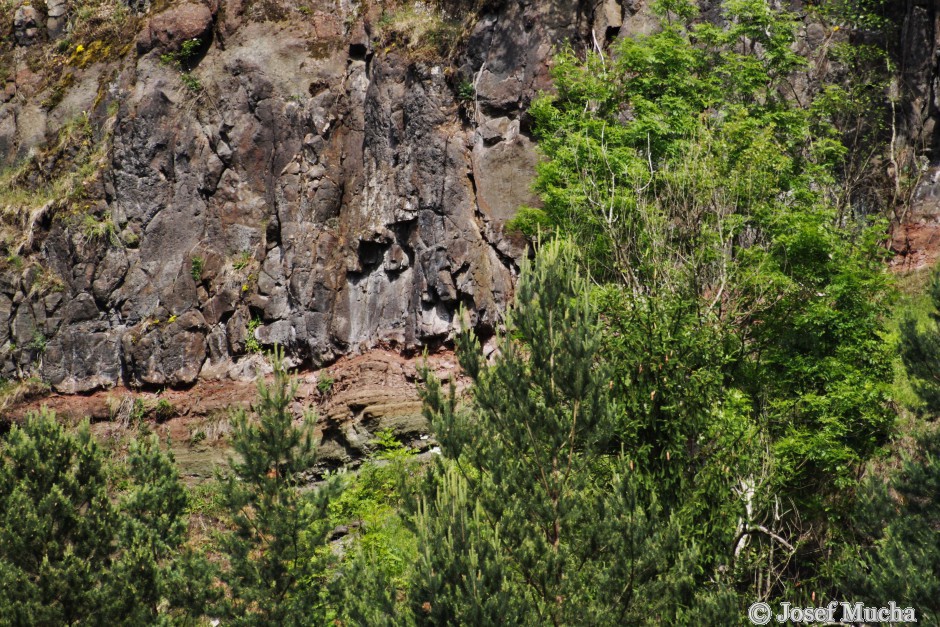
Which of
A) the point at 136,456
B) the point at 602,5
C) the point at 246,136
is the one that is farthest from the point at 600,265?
the point at 246,136

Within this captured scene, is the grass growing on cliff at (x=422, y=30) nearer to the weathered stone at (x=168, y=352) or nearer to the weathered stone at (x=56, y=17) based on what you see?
the weathered stone at (x=168, y=352)

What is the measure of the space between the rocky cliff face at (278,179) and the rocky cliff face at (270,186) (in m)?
0.06

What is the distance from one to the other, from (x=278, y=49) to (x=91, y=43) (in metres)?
9.61

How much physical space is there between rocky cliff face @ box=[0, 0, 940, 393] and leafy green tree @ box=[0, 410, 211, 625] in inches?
369

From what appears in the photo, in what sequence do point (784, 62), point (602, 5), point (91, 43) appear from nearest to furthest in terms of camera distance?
1. point (784, 62)
2. point (602, 5)
3. point (91, 43)


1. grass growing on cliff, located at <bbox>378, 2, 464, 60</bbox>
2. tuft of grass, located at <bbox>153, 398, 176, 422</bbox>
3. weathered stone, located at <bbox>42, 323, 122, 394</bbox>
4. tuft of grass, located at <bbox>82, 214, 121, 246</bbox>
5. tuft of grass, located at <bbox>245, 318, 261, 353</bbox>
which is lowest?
tuft of grass, located at <bbox>153, 398, 176, 422</bbox>

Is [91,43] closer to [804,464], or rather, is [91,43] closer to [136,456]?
[136,456]

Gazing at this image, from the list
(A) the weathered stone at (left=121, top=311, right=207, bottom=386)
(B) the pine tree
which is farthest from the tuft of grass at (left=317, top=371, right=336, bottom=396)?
(B) the pine tree

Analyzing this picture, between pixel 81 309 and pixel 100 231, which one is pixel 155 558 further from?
pixel 100 231

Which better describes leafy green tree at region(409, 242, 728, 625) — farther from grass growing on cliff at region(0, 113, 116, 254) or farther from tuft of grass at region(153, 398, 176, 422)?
grass growing on cliff at region(0, 113, 116, 254)

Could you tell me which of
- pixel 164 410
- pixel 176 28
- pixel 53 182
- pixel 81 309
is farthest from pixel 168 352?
pixel 176 28

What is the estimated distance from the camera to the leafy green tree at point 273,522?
13.9 m

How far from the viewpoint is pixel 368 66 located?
1093 inches

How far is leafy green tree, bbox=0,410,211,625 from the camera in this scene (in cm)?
1502
